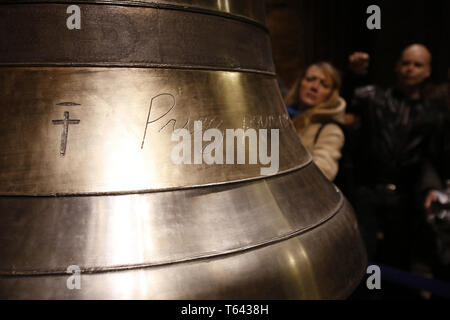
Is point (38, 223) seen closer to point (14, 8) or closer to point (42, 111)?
point (42, 111)

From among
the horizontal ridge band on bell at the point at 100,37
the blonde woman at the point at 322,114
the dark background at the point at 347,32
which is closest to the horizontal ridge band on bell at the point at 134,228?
the horizontal ridge band on bell at the point at 100,37

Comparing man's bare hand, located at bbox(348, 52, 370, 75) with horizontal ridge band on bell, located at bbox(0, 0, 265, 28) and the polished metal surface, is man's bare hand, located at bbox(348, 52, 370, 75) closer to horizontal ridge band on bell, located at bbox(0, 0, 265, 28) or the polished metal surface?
horizontal ridge band on bell, located at bbox(0, 0, 265, 28)

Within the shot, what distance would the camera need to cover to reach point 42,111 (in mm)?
626

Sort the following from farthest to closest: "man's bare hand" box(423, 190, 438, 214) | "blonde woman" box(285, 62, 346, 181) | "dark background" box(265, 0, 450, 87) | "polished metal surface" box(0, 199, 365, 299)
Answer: "dark background" box(265, 0, 450, 87) < "man's bare hand" box(423, 190, 438, 214) < "blonde woman" box(285, 62, 346, 181) < "polished metal surface" box(0, 199, 365, 299)

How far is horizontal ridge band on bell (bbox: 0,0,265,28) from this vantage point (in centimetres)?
64

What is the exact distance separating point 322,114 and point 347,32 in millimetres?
1432

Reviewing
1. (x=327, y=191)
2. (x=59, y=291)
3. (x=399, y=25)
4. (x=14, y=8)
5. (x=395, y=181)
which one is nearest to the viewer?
(x=59, y=291)

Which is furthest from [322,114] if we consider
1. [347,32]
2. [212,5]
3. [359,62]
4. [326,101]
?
[347,32]

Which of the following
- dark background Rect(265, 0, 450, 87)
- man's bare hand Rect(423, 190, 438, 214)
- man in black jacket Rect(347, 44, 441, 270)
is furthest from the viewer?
dark background Rect(265, 0, 450, 87)

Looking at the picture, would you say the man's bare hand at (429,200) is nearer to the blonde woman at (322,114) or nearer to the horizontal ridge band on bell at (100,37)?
the blonde woman at (322,114)

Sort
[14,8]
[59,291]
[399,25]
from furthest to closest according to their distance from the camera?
[399,25], [14,8], [59,291]

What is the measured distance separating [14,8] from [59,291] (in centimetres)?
47

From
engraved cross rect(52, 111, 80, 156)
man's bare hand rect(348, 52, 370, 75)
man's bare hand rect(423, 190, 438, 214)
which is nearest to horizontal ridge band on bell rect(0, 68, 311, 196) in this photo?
engraved cross rect(52, 111, 80, 156)
